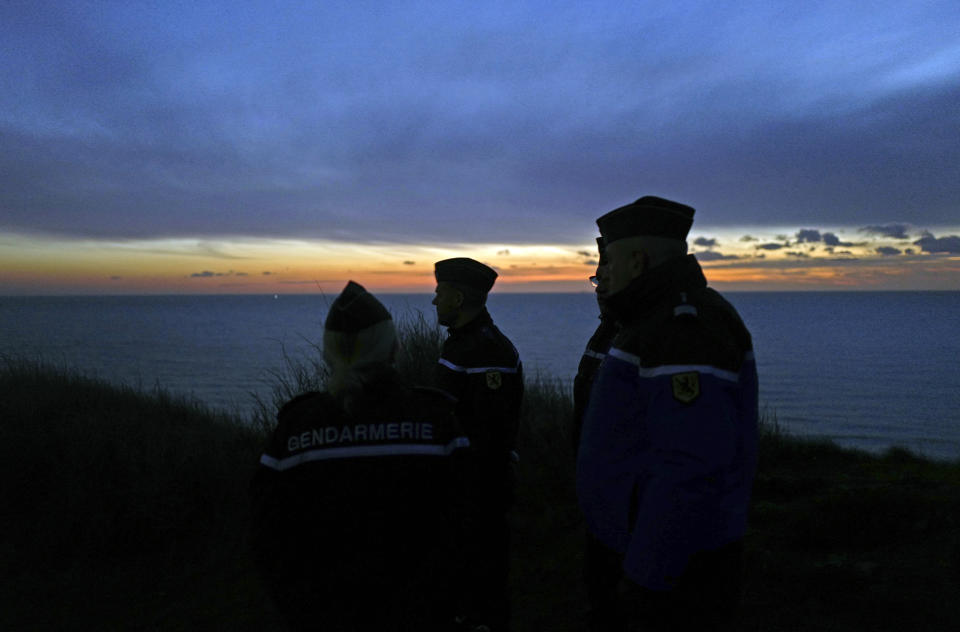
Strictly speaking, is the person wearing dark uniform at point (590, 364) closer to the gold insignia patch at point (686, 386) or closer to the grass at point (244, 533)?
the grass at point (244, 533)

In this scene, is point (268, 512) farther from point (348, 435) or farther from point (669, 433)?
point (669, 433)

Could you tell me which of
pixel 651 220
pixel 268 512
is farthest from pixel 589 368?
pixel 268 512

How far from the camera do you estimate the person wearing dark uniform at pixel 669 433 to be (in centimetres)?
190

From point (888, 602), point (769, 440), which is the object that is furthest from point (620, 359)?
point (769, 440)

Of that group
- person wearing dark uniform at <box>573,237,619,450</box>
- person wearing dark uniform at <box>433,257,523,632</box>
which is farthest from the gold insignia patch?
person wearing dark uniform at <box>433,257,523,632</box>

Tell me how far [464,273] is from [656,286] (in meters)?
2.05

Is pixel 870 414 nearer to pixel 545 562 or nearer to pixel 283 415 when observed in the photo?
pixel 545 562

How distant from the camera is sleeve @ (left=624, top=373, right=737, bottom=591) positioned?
1874 mm

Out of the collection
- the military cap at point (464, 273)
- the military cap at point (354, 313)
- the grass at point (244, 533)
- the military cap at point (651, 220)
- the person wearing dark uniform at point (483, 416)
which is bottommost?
the grass at point (244, 533)

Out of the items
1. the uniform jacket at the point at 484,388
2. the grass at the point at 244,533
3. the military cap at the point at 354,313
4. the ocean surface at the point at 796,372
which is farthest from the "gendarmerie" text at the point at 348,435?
the ocean surface at the point at 796,372

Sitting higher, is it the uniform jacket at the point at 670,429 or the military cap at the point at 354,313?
the military cap at the point at 354,313

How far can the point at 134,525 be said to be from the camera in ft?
17.3

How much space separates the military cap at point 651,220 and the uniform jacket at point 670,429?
14cm

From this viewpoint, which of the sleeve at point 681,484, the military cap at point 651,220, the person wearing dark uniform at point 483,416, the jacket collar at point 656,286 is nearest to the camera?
the sleeve at point 681,484
